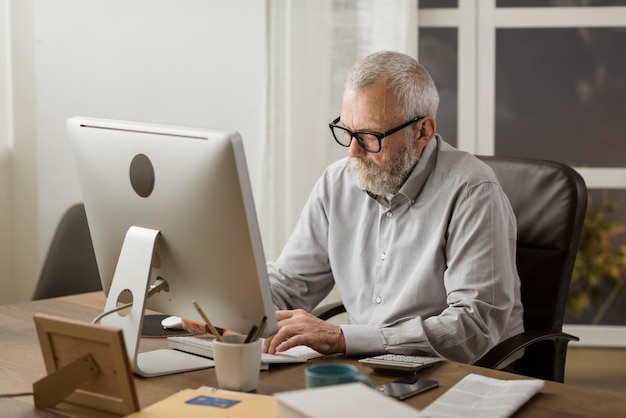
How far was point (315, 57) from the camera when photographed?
3393 millimetres

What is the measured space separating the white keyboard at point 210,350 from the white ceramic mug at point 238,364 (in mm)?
142

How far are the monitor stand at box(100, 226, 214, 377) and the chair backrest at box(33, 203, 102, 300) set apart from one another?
1336mm

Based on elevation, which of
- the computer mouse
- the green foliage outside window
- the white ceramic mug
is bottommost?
the green foliage outside window

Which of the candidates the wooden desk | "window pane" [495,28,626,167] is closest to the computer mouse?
the wooden desk

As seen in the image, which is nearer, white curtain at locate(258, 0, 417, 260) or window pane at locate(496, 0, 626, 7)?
white curtain at locate(258, 0, 417, 260)

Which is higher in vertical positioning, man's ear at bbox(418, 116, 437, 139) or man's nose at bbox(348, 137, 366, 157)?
man's ear at bbox(418, 116, 437, 139)

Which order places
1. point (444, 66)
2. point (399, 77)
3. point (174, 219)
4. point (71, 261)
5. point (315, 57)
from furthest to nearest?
1. point (444, 66)
2. point (315, 57)
3. point (71, 261)
4. point (399, 77)
5. point (174, 219)

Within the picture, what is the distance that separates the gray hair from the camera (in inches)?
78.6

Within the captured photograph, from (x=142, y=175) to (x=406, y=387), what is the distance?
58cm

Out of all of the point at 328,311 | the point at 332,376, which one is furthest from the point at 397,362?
the point at 328,311

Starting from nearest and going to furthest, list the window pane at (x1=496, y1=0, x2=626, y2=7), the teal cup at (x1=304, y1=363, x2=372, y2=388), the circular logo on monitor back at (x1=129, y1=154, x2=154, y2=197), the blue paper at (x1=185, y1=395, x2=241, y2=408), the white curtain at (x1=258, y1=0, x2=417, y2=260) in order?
the teal cup at (x1=304, y1=363, x2=372, y2=388) → the blue paper at (x1=185, y1=395, x2=241, y2=408) → the circular logo on monitor back at (x1=129, y1=154, x2=154, y2=197) → the white curtain at (x1=258, y1=0, x2=417, y2=260) → the window pane at (x1=496, y1=0, x2=626, y2=7)

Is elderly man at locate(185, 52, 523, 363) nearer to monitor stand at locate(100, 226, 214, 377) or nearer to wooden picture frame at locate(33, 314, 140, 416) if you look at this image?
monitor stand at locate(100, 226, 214, 377)

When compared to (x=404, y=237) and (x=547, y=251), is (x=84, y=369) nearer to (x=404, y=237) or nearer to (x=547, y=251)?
(x=404, y=237)

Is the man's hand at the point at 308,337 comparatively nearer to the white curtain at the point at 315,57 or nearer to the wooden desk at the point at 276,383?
the wooden desk at the point at 276,383
